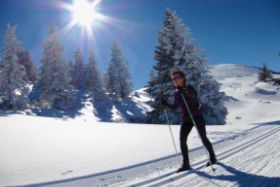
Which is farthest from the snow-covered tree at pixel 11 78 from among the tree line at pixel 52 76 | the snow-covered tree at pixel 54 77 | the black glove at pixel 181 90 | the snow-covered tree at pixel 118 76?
the black glove at pixel 181 90

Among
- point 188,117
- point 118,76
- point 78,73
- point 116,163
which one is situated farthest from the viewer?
point 78,73

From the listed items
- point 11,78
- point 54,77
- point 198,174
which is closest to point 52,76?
point 54,77

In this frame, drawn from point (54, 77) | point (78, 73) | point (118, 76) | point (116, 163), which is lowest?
point (116, 163)

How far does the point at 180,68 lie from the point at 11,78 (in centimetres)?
2165

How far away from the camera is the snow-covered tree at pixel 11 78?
32.8m

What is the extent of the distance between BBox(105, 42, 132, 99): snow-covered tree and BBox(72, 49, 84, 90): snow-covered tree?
8456 mm

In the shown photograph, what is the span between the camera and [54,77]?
141 feet

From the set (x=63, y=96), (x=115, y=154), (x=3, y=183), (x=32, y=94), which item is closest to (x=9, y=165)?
(x=3, y=183)

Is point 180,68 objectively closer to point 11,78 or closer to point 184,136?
point 184,136

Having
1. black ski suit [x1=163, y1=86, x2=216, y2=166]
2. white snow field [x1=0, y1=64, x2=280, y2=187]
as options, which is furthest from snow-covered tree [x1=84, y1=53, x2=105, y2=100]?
black ski suit [x1=163, y1=86, x2=216, y2=166]

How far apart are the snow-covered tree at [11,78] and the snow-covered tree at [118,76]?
71.5 feet

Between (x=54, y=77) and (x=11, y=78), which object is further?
(x=54, y=77)

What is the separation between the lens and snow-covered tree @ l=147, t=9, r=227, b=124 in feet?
83.8

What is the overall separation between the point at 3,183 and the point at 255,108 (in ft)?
169
